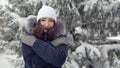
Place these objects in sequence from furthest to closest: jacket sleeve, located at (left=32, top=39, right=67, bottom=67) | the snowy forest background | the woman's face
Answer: the snowy forest background < the woman's face < jacket sleeve, located at (left=32, top=39, right=67, bottom=67)

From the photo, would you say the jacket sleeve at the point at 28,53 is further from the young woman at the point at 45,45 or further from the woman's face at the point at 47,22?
the woman's face at the point at 47,22

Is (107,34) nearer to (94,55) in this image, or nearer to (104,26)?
(104,26)

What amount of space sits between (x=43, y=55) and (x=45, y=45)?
8 cm

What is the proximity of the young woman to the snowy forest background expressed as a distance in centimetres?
235

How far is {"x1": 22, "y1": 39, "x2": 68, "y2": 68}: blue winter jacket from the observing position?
7.48 ft

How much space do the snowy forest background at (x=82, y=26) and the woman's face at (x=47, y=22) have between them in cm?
232

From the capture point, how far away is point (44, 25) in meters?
2.40

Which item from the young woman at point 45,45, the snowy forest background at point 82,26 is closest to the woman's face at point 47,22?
the young woman at point 45,45

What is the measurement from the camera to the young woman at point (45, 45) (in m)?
2.29

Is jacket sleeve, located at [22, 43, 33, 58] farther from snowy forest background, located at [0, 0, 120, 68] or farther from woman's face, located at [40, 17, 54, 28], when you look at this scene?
snowy forest background, located at [0, 0, 120, 68]

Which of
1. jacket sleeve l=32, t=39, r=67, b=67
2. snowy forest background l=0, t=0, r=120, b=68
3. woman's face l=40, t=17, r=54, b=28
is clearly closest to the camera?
jacket sleeve l=32, t=39, r=67, b=67

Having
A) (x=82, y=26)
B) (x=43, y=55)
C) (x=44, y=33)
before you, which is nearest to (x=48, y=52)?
(x=43, y=55)

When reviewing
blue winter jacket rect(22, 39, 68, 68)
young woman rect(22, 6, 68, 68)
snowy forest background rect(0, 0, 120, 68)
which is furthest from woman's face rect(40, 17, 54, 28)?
snowy forest background rect(0, 0, 120, 68)

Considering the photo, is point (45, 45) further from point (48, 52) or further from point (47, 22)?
point (47, 22)
